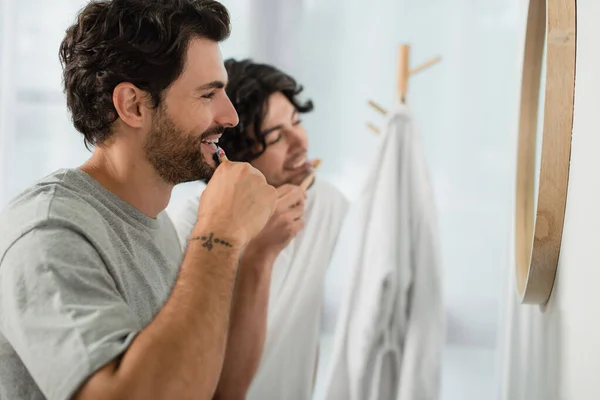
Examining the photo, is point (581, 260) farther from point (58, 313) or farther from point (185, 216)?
point (185, 216)

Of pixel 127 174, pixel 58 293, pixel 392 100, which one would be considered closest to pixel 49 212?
pixel 58 293

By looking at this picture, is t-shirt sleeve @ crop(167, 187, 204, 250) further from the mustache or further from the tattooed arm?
the tattooed arm

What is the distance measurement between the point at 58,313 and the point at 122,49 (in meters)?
0.37

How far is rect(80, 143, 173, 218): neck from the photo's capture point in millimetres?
935

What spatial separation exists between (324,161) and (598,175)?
1166 millimetres

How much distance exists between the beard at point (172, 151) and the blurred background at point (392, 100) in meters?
0.91

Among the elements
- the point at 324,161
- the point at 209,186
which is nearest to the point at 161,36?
the point at 209,186

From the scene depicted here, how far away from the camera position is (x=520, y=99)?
3.82 feet

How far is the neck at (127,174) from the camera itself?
3.07 feet

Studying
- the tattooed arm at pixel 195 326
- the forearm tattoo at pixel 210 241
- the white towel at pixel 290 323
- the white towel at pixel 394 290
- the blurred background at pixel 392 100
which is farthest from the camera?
the blurred background at pixel 392 100

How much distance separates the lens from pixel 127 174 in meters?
0.94

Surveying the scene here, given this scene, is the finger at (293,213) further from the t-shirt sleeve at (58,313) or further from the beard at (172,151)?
the t-shirt sleeve at (58,313)

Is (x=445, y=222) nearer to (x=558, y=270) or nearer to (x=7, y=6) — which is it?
(x=558, y=270)

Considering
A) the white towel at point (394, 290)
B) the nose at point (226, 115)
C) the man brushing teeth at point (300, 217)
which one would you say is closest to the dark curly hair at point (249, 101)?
the man brushing teeth at point (300, 217)
